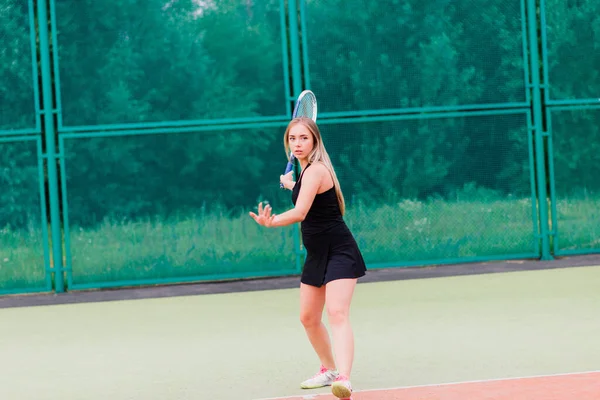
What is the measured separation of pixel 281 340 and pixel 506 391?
218 cm

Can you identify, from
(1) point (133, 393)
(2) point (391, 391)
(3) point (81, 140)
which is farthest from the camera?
(3) point (81, 140)

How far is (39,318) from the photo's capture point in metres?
8.45

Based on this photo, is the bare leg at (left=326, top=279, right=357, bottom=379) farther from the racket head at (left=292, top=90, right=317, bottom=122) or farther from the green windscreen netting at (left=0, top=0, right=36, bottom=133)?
the green windscreen netting at (left=0, top=0, right=36, bottom=133)

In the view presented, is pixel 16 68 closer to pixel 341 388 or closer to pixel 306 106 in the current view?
pixel 306 106

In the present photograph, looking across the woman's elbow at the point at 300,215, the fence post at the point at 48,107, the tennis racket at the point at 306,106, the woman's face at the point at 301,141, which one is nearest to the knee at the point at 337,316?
the woman's elbow at the point at 300,215

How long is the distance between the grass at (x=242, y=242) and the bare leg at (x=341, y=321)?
15.9 ft

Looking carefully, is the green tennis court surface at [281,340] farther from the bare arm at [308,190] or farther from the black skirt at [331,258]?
the bare arm at [308,190]

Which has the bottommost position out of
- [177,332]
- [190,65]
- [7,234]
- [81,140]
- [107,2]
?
[177,332]

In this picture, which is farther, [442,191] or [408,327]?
[442,191]

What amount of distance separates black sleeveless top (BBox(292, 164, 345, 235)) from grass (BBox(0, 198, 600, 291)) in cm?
468

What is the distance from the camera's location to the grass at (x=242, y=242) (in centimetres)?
969

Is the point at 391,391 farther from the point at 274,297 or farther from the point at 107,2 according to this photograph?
the point at 107,2

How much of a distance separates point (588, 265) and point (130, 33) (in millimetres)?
4979

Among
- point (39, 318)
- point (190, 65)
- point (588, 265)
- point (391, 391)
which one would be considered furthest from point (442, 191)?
point (391, 391)
